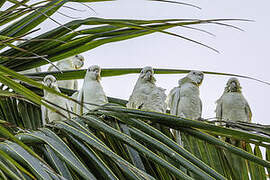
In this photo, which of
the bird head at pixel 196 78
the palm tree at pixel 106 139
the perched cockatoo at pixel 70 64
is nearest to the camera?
the palm tree at pixel 106 139

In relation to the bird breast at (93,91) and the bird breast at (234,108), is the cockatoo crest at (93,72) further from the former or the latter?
the bird breast at (234,108)

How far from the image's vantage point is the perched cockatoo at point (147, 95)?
14.0 ft

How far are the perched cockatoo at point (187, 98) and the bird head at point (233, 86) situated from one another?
0.49 metres

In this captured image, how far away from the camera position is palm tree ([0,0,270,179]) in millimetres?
1527

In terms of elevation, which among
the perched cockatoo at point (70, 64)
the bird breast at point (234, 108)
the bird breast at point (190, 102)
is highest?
the perched cockatoo at point (70, 64)

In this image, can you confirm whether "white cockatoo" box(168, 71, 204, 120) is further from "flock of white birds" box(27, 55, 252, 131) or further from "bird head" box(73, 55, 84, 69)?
"bird head" box(73, 55, 84, 69)

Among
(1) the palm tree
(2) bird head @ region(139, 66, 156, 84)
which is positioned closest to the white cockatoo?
(2) bird head @ region(139, 66, 156, 84)

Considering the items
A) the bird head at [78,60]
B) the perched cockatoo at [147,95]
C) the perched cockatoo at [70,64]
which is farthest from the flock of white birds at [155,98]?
the bird head at [78,60]

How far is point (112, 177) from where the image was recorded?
165cm

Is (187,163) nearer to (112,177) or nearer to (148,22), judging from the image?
(112,177)

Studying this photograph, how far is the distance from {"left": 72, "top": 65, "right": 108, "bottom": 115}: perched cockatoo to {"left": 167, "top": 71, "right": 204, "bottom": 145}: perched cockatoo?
744 mm

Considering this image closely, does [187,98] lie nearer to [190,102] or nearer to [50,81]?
[190,102]

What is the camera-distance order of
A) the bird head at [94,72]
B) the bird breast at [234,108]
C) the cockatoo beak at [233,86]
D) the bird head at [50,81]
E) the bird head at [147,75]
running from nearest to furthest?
the bird head at [50,81] → the bird head at [147,75] → the bird head at [94,72] → the bird breast at [234,108] → the cockatoo beak at [233,86]

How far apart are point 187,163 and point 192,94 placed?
3.05 metres
